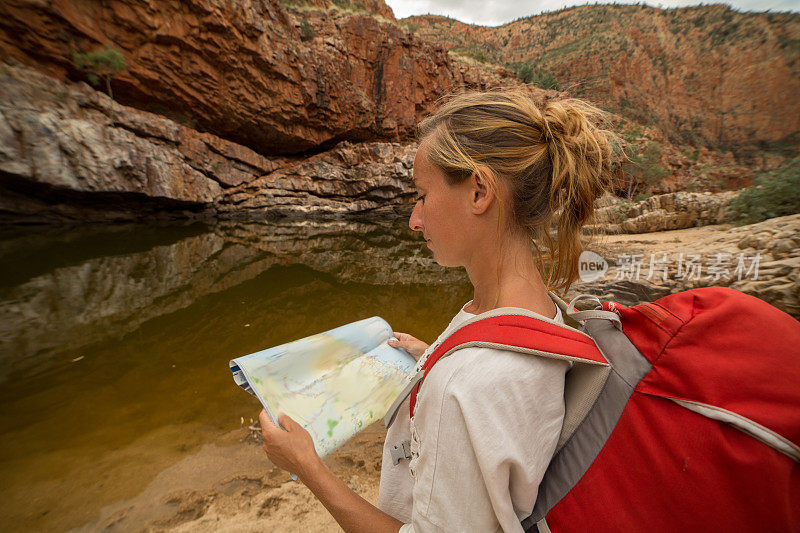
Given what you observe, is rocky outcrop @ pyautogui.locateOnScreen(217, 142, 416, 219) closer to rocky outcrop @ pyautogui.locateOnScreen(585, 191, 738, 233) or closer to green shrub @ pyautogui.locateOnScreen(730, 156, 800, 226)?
rocky outcrop @ pyautogui.locateOnScreen(585, 191, 738, 233)

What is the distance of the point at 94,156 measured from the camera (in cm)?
914

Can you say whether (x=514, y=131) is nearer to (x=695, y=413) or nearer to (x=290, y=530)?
(x=695, y=413)

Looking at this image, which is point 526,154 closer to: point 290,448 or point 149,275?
point 290,448

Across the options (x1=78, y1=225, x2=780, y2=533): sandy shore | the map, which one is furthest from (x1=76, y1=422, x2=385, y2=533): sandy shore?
the map

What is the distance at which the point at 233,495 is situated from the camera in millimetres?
1537

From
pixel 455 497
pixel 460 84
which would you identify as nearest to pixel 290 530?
pixel 455 497

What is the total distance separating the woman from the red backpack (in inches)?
1.7

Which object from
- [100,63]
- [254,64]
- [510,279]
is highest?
[254,64]

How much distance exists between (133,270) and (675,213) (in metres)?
10.7

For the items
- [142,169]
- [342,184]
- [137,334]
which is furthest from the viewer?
[342,184]

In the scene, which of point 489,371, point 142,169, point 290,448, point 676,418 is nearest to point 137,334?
point 290,448

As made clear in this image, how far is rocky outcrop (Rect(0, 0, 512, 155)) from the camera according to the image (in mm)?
9727

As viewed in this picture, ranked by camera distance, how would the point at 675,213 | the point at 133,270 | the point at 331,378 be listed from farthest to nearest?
the point at 675,213 → the point at 133,270 → the point at 331,378

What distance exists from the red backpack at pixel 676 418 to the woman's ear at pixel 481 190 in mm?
311
